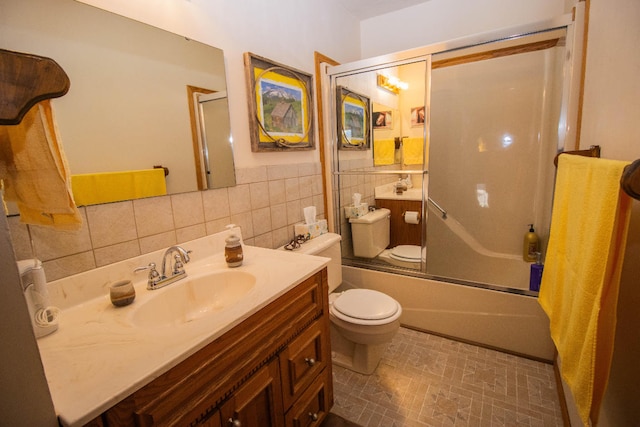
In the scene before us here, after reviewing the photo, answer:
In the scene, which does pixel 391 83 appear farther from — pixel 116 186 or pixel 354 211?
pixel 116 186

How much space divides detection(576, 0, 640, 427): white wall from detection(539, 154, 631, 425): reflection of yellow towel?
9cm

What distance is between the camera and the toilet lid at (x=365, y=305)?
155 cm

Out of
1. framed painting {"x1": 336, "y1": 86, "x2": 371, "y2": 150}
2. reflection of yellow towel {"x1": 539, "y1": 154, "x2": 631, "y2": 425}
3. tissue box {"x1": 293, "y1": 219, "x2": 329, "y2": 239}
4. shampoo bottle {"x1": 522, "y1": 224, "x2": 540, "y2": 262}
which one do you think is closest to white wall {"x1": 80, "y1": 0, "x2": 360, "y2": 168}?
framed painting {"x1": 336, "y1": 86, "x2": 371, "y2": 150}

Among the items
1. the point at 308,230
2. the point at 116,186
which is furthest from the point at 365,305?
the point at 116,186

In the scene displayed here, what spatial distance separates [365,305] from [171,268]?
1.01 m

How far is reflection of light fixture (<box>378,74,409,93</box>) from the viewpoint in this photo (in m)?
2.56

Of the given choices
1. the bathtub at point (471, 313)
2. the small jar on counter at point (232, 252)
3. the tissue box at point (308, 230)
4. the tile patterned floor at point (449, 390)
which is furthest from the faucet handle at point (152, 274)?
the bathtub at point (471, 313)

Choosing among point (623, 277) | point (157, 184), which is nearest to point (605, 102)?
point (623, 277)

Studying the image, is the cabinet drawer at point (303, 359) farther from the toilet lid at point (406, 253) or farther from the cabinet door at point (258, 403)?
the toilet lid at point (406, 253)

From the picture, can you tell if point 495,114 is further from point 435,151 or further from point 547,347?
point 547,347

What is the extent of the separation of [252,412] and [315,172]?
4.92 feet

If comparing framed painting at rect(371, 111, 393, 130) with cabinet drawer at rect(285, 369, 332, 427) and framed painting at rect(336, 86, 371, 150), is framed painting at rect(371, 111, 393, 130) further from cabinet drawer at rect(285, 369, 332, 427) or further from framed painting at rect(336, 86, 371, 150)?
cabinet drawer at rect(285, 369, 332, 427)

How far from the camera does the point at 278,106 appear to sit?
170 cm

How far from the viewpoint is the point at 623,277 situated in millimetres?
787
